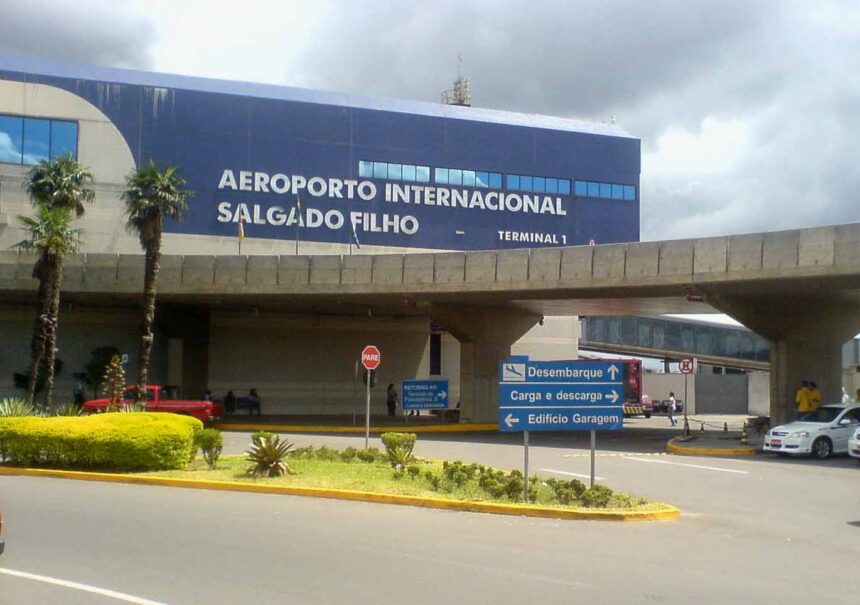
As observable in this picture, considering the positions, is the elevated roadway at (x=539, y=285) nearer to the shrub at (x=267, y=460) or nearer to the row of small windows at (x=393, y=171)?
the row of small windows at (x=393, y=171)

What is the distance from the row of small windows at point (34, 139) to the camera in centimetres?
4556

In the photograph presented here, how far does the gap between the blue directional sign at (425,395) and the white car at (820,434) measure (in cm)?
1235

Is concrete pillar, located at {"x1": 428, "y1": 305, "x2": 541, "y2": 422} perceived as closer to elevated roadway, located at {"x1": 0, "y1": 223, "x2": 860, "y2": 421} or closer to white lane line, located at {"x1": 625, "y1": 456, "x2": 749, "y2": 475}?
elevated roadway, located at {"x1": 0, "y1": 223, "x2": 860, "y2": 421}

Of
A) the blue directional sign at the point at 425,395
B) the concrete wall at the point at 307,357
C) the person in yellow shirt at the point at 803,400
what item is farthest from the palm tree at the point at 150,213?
the person in yellow shirt at the point at 803,400

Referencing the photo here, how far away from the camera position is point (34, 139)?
46125mm

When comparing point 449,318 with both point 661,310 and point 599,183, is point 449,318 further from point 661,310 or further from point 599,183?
point 599,183

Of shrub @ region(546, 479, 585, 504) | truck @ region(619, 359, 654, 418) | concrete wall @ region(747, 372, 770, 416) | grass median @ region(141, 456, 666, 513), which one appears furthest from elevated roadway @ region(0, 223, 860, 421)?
concrete wall @ region(747, 372, 770, 416)

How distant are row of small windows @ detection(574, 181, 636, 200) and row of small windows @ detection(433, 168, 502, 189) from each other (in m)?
5.44

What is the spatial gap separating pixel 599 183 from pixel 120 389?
3620cm

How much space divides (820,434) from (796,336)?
8.00 meters

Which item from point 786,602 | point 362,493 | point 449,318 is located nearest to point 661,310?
point 449,318

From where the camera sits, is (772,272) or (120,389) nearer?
(772,272)

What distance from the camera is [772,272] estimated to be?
2730 centimetres

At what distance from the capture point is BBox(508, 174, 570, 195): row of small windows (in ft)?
185
